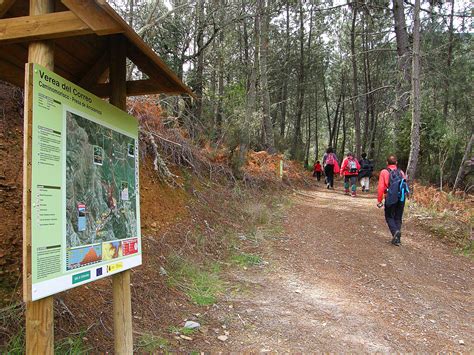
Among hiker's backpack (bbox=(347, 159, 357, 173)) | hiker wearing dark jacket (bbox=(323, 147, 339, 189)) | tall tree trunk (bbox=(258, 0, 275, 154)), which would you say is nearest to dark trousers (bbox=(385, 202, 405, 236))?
hiker's backpack (bbox=(347, 159, 357, 173))

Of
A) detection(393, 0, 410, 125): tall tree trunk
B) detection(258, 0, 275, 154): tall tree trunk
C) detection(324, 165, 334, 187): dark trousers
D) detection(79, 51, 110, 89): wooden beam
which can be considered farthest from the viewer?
detection(324, 165, 334, 187): dark trousers

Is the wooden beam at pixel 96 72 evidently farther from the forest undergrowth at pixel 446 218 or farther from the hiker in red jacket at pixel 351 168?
the hiker in red jacket at pixel 351 168

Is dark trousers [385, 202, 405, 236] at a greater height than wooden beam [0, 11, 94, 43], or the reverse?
wooden beam [0, 11, 94, 43]

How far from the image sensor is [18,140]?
475 cm

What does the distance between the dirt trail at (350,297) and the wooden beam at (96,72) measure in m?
3.00

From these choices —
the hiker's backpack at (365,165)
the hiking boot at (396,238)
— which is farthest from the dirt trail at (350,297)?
the hiker's backpack at (365,165)

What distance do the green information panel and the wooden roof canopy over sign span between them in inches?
13.2

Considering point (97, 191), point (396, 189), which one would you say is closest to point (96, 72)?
point (97, 191)

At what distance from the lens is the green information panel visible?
7.14 feet

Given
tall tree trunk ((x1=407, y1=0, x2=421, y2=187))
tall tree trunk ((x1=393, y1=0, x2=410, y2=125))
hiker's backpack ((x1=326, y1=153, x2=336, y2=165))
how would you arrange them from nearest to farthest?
tall tree trunk ((x1=407, y1=0, x2=421, y2=187)) → tall tree trunk ((x1=393, y1=0, x2=410, y2=125)) → hiker's backpack ((x1=326, y1=153, x2=336, y2=165))

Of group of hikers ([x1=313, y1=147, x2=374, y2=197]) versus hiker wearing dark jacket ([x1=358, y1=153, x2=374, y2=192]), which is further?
hiker wearing dark jacket ([x1=358, y1=153, x2=374, y2=192])

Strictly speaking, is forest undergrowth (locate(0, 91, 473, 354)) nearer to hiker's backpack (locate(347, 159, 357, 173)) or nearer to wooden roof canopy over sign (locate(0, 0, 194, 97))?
wooden roof canopy over sign (locate(0, 0, 194, 97))

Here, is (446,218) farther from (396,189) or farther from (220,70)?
(220,70)

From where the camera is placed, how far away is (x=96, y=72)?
3.57 meters
